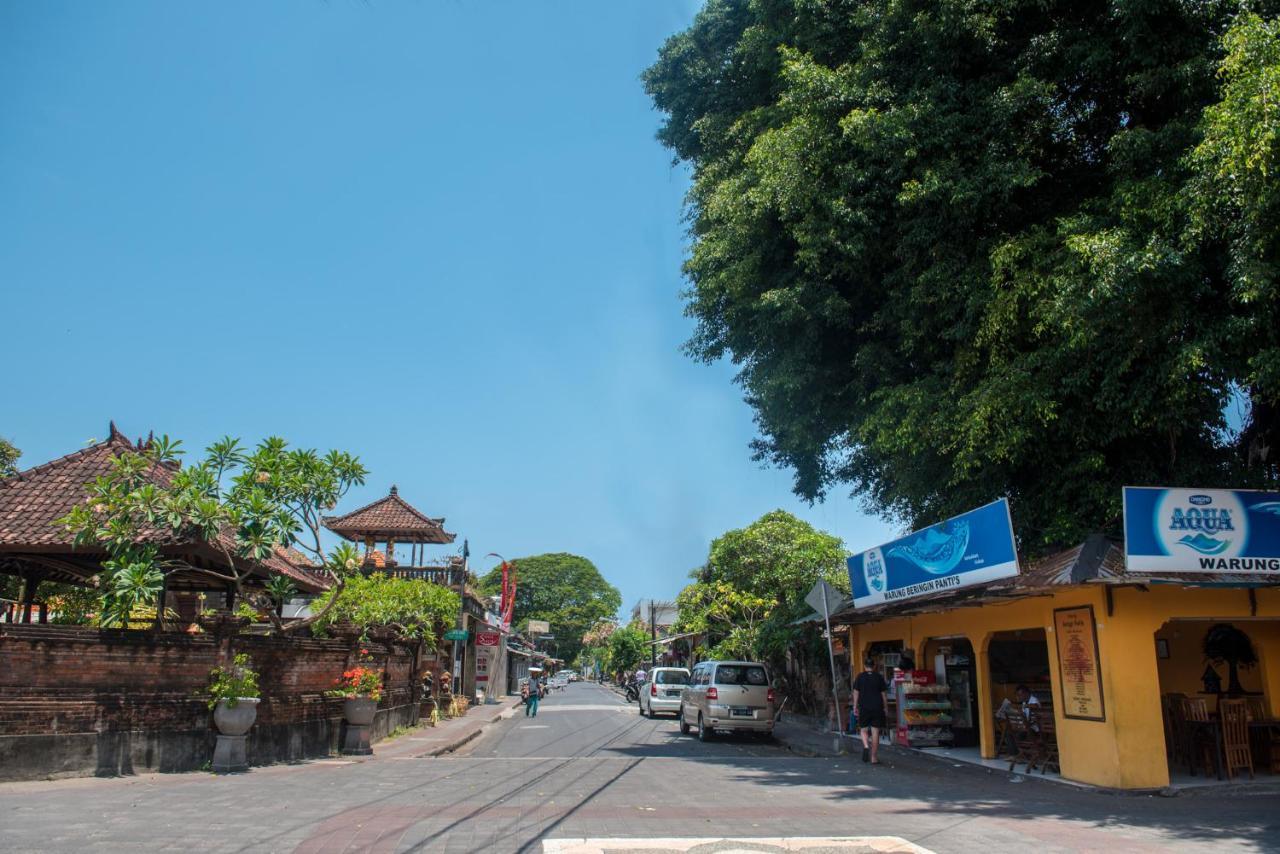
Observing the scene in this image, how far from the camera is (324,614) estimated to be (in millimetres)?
14227

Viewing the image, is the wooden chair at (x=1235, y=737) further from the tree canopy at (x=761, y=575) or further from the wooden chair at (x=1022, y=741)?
the tree canopy at (x=761, y=575)

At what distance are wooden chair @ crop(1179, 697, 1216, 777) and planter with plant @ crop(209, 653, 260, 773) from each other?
43.3 feet

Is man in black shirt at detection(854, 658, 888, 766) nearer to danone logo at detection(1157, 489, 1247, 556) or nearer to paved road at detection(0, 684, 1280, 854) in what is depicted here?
paved road at detection(0, 684, 1280, 854)

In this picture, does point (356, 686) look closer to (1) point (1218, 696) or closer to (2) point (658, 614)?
(1) point (1218, 696)

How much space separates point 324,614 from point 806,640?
14.2 meters

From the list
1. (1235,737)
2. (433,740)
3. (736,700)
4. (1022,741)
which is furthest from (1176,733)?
(433,740)

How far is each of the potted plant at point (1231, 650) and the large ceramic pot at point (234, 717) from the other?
14970mm

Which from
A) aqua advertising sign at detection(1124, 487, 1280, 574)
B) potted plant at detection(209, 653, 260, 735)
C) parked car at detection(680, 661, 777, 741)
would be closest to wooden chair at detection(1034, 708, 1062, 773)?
aqua advertising sign at detection(1124, 487, 1280, 574)

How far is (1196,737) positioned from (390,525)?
81.1ft

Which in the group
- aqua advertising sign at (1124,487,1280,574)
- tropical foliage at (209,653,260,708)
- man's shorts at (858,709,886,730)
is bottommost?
man's shorts at (858,709,886,730)

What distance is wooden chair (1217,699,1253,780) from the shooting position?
36.6 feet

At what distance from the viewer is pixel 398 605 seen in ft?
72.0

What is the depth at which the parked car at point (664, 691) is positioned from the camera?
30.1 m

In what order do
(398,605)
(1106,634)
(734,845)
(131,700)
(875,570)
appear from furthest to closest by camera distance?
(398,605)
(875,570)
(131,700)
(1106,634)
(734,845)
